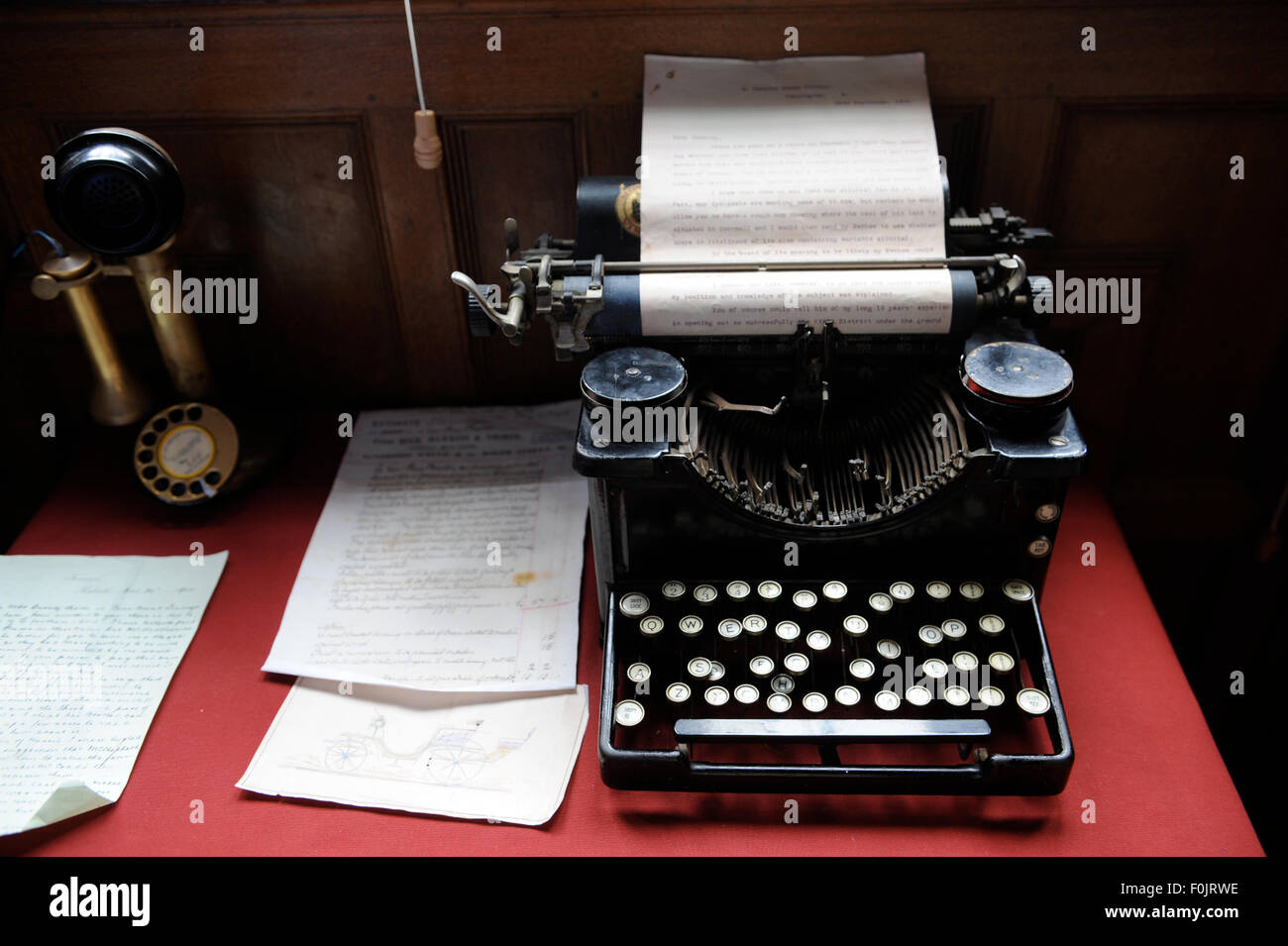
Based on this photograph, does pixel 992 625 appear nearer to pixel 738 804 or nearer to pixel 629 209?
pixel 738 804

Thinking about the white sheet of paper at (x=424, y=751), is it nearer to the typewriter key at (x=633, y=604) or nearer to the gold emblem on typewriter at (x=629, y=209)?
the typewriter key at (x=633, y=604)

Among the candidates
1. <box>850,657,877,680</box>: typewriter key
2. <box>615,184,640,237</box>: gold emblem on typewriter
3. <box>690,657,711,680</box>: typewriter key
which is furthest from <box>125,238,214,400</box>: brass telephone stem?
<box>850,657,877,680</box>: typewriter key

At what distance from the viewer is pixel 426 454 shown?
2.04 m

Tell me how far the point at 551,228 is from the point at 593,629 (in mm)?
758

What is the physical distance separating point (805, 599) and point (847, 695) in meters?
0.15

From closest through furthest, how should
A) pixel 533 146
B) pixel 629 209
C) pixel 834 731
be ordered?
pixel 834 731 < pixel 629 209 < pixel 533 146

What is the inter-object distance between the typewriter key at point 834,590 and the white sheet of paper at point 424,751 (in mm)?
401

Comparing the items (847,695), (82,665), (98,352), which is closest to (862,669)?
(847,695)

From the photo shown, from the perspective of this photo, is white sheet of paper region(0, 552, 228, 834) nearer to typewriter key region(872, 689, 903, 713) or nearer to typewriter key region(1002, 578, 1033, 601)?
typewriter key region(872, 689, 903, 713)

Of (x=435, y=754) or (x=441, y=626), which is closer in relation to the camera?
(x=435, y=754)

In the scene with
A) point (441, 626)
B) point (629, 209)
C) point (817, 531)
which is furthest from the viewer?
point (441, 626)

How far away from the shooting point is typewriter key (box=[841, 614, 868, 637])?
1.50m

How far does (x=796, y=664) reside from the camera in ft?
4.89

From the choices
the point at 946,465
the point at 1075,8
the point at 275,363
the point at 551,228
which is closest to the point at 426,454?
the point at 275,363
